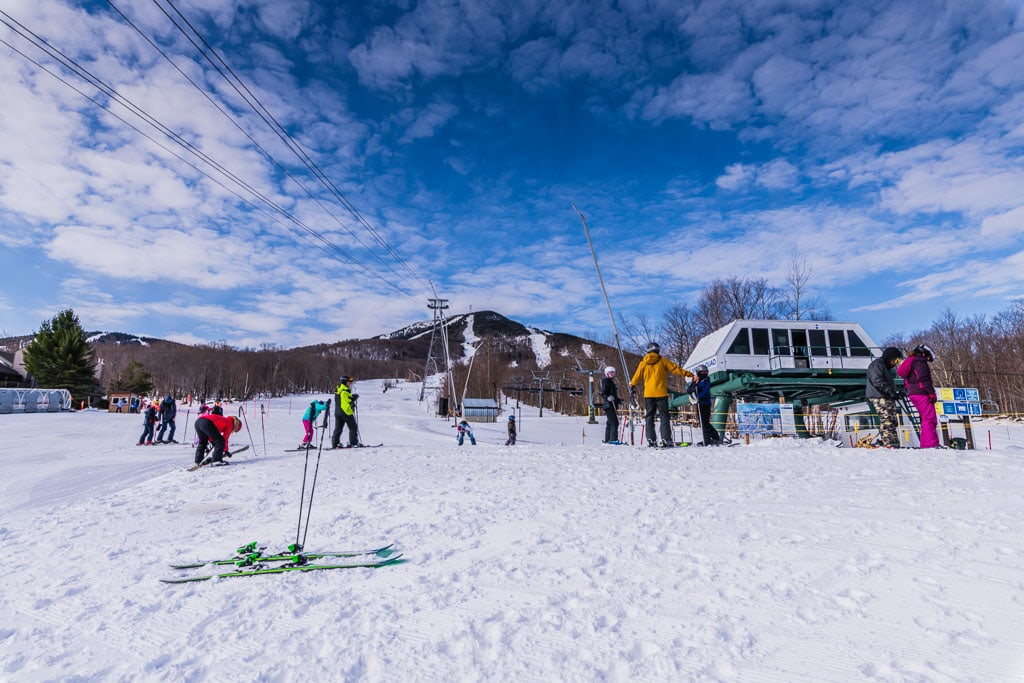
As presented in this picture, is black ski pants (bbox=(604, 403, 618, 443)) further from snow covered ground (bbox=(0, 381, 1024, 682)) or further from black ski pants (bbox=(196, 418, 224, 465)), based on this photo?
black ski pants (bbox=(196, 418, 224, 465))

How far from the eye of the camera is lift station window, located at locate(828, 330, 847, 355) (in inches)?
763

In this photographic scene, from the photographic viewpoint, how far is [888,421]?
1045 centimetres

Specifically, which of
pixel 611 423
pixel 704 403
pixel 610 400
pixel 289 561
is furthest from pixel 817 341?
pixel 289 561

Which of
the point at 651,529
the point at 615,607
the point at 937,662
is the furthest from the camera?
the point at 651,529

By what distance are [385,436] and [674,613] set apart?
75.8 ft

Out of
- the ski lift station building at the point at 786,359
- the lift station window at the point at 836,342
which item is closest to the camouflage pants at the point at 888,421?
the ski lift station building at the point at 786,359

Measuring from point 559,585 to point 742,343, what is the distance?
58.8 feet

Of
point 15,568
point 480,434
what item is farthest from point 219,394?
point 15,568

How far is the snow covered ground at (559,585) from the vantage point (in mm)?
2715

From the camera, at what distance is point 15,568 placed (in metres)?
4.44

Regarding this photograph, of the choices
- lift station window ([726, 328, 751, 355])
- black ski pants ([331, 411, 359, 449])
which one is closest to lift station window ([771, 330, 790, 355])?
lift station window ([726, 328, 751, 355])

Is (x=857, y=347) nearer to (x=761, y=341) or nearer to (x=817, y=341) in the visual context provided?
(x=817, y=341)

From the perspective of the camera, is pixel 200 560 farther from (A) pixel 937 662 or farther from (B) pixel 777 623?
(A) pixel 937 662

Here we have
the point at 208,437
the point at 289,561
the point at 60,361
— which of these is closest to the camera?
the point at 289,561
